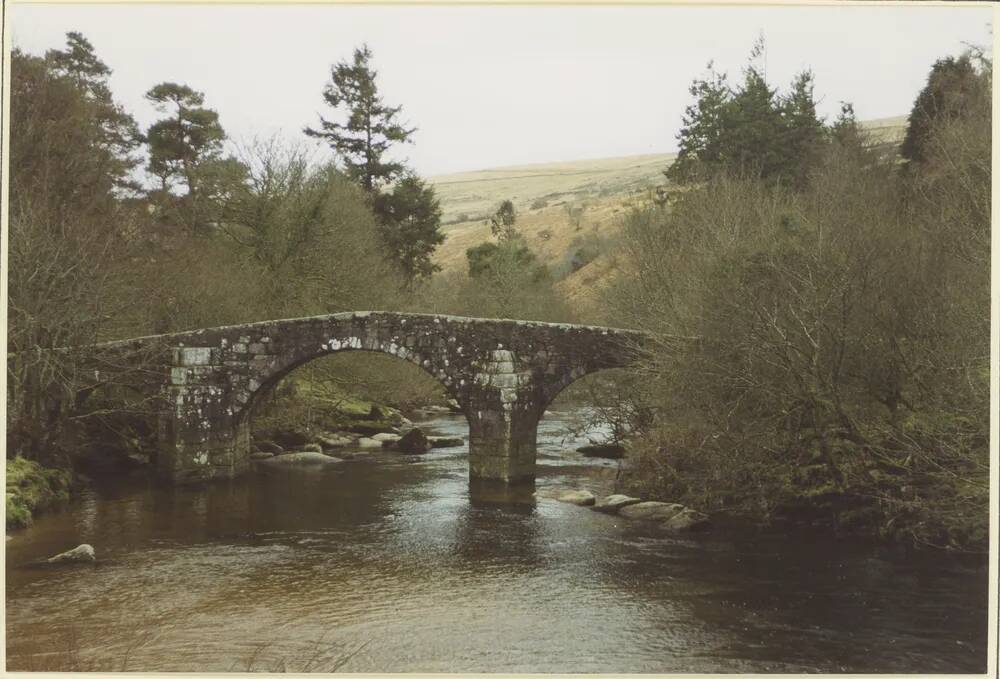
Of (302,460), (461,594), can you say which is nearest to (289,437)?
(302,460)

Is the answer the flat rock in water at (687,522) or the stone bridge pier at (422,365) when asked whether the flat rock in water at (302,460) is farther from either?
the flat rock in water at (687,522)

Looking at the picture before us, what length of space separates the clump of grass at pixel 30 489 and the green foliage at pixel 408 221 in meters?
19.3

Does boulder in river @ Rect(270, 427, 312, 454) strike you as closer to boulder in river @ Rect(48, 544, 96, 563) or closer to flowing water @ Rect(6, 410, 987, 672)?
flowing water @ Rect(6, 410, 987, 672)

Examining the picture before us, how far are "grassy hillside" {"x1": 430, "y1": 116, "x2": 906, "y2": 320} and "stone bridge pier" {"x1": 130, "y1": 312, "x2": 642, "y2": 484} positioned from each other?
10546mm

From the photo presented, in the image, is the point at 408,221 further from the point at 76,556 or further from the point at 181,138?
the point at 76,556

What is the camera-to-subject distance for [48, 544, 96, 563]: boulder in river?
507 inches

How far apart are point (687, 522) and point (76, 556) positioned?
29.3 feet

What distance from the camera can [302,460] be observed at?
844 inches

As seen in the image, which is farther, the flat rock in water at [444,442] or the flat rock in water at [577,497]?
the flat rock in water at [444,442]

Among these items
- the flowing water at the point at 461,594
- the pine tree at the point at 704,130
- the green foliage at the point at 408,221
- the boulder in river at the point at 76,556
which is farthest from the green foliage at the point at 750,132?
the boulder in river at the point at 76,556

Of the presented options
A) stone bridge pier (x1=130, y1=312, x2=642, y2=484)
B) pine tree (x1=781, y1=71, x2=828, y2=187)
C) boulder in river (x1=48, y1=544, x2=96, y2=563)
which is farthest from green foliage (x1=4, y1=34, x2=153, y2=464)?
pine tree (x1=781, y1=71, x2=828, y2=187)

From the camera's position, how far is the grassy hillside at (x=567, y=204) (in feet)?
148

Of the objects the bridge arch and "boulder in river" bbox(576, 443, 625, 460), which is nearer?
the bridge arch

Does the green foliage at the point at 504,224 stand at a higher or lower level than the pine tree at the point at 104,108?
lower
